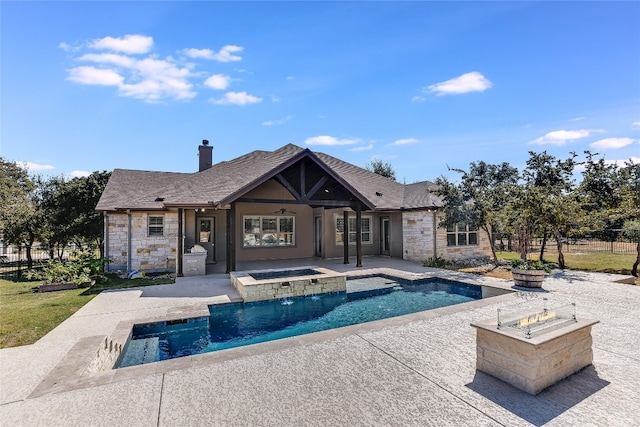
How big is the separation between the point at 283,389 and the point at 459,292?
28.9ft

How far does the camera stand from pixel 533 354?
400 cm

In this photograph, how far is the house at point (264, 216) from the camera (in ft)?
43.0

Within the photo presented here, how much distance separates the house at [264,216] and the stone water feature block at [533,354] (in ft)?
31.1

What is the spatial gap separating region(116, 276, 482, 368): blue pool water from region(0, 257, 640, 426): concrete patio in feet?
3.29

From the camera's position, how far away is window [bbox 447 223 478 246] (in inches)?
677

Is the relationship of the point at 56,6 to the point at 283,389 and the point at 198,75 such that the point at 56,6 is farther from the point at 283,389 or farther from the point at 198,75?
the point at 283,389

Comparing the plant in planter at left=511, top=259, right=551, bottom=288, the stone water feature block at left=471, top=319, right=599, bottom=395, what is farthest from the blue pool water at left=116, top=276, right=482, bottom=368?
the stone water feature block at left=471, top=319, right=599, bottom=395

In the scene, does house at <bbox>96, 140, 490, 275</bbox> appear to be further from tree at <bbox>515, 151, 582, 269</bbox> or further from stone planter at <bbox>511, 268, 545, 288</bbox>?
stone planter at <bbox>511, 268, 545, 288</bbox>

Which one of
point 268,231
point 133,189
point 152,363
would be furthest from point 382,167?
point 152,363

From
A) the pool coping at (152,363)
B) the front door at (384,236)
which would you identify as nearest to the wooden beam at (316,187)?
the pool coping at (152,363)

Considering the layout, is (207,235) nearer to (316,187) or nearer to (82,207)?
(316,187)

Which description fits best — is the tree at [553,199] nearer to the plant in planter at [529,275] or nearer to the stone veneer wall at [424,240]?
the plant in planter at [529,275]

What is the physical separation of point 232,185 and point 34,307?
745 cm

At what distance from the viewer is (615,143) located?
56.1ft
